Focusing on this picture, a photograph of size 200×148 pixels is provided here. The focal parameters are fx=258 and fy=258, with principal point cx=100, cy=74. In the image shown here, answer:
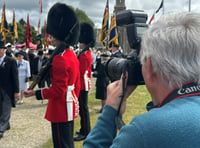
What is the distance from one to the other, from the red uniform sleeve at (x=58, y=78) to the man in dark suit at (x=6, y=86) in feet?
8.13

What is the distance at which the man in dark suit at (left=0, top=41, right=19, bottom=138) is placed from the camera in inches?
207

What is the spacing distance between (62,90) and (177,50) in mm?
2233

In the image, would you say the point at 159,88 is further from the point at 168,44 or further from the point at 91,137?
the point at 91,137

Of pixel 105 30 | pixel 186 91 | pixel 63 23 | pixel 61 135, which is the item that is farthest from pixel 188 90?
pixel 105 30

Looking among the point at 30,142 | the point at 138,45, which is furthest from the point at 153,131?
the point at 30,142

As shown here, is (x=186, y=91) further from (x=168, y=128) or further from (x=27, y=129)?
(x=27, y=129)

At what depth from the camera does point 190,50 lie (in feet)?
3.26

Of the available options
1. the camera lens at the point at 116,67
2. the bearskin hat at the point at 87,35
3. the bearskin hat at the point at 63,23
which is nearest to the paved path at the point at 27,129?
the bearskin hat at the point at 87,35

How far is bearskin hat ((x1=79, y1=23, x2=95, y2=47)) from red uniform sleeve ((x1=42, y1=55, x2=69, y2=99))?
2.74 meters

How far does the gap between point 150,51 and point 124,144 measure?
1.26 ft

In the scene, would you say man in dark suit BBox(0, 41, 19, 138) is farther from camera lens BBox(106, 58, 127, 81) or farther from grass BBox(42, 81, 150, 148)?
camera lens BBox(106, 58, 127, 81)

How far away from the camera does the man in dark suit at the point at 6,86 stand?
525cm

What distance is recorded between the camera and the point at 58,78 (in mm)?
3027

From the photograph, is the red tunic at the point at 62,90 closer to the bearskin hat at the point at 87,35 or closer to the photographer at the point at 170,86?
the photographer at the point at 170,86
